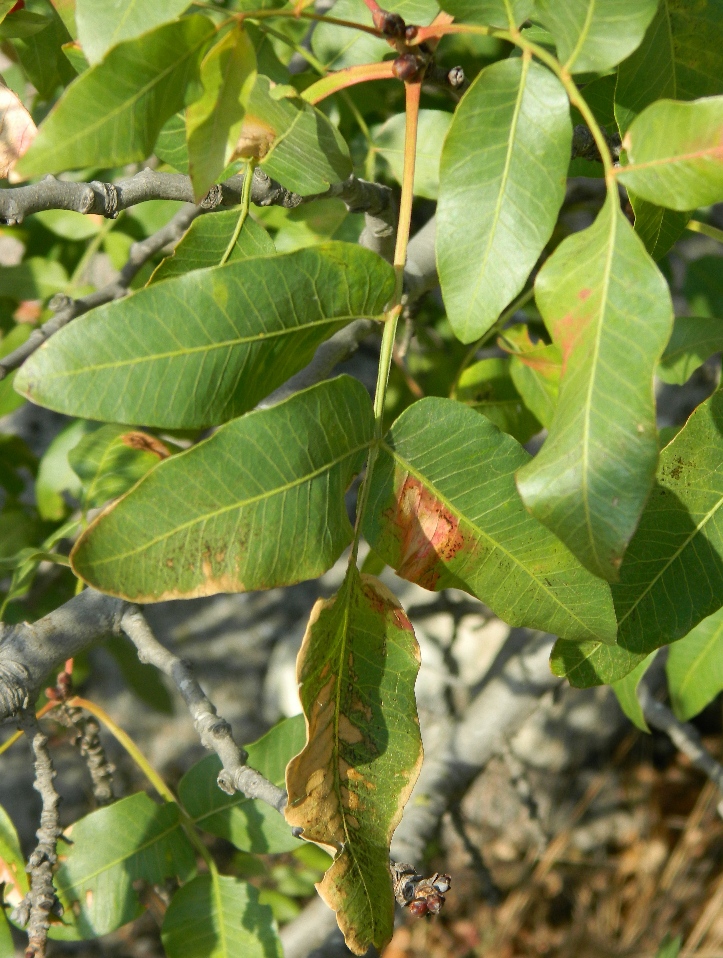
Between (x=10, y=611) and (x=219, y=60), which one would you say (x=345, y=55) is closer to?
(x=219, y=60)

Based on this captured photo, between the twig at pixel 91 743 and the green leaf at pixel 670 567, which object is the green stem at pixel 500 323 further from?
the twig at pixel 91 743

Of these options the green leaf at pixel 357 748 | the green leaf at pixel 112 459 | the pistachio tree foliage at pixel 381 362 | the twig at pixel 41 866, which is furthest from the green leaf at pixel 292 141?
the twig at pixel 41 866

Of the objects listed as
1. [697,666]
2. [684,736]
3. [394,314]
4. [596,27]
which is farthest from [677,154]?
[684,736]

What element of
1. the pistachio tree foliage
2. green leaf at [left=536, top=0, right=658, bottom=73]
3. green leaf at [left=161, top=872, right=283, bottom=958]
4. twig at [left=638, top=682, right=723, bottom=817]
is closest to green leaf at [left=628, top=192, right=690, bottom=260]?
the pistachio tree foliage

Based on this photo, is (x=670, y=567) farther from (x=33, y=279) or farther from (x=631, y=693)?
(x=33, y=279)

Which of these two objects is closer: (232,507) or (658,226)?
(232,507)

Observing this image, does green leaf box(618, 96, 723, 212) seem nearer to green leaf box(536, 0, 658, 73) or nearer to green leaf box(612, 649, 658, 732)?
green leaf box(536, 0, 658, 73)

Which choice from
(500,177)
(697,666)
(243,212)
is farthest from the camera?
(697,666)
